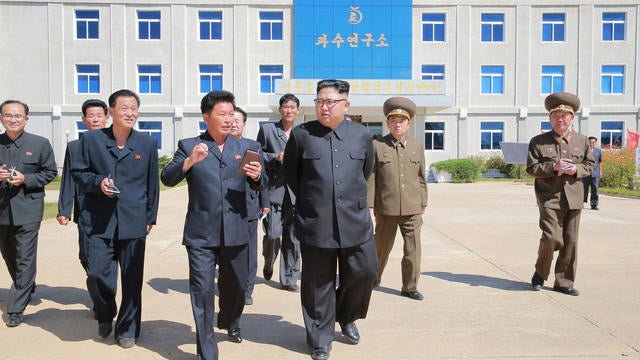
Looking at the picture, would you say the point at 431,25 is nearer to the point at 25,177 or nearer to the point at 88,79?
the point at 88,79

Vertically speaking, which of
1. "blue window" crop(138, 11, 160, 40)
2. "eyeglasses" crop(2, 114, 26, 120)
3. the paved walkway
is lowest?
the paved walkway

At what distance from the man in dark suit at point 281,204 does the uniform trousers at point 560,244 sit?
269 cm

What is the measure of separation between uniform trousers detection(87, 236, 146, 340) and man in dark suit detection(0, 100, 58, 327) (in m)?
1.02

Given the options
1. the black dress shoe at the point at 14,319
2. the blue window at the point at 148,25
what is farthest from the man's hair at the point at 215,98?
the blue window at the point at 148,25

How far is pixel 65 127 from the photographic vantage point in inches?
1296

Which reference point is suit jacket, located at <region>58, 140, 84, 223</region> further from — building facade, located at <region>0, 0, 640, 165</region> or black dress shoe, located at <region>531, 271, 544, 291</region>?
building facade, located at <region>0, 0, 640, 165</region>

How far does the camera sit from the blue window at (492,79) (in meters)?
33.3

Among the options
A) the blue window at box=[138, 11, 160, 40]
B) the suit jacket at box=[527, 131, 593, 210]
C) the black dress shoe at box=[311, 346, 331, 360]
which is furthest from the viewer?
the blue window at box=[138, 11, 160, 40]

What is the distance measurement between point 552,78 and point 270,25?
1767cm

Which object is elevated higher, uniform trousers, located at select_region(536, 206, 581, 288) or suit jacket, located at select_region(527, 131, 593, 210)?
suit jacket, located at select_region(527, 131, 593, 210)

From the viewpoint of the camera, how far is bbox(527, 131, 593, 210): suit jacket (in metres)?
5.79

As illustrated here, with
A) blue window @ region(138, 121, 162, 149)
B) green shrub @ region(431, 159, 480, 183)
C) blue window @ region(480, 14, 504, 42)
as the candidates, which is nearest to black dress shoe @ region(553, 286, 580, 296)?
green shrub @ region(431, 159, 480, 183)

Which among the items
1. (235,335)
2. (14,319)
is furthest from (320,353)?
(14,319)

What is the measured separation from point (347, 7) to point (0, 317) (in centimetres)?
3024
